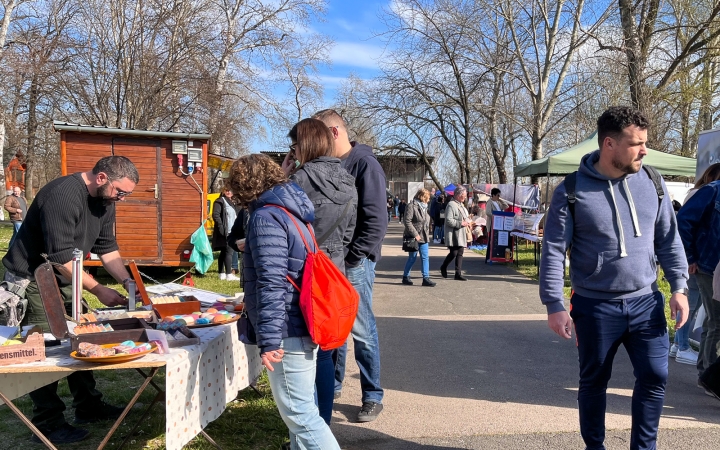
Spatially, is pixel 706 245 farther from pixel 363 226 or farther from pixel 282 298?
pixel 282 298

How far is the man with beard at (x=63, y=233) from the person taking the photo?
332 centimetres

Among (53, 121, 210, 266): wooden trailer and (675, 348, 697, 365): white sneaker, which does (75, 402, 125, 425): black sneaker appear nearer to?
(675, 348, 697, 365): white sneaker

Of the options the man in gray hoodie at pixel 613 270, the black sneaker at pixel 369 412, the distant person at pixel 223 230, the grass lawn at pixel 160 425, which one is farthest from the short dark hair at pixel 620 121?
the distant person at pixel 223 230

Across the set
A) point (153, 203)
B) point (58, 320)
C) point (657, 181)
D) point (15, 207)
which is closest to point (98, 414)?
point (58, 320)

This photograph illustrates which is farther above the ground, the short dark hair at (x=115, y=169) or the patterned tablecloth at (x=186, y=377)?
the short dark hair at (x=115, y=169)

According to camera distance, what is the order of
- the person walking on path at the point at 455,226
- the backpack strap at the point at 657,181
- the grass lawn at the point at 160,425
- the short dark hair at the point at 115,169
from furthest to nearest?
1. the person walking on path at the point at 455,226
2. the grass lawn at the point at 160,425
3. the short dark hair at the point at 115,169
4. the backpack strap at the point at 657,181

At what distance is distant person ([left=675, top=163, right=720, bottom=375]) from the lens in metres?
4.36

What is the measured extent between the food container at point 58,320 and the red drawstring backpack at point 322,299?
3.36ft

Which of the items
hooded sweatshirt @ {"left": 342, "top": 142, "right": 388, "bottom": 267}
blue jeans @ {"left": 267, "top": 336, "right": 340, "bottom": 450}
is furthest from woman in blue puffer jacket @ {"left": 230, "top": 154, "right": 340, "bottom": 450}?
hooded sweatshirt @ {"left": 342, "top": 142, "right": 388, "bottom": 267}

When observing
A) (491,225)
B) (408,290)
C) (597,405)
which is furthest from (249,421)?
(491,225)

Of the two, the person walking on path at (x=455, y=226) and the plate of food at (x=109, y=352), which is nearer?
the plate of food at (x=109, y=352)

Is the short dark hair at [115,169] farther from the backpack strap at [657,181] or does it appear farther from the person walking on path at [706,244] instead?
the person walking on path at [706,244]

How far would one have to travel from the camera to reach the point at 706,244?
443 cm

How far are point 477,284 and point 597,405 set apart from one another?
24.9 feet
